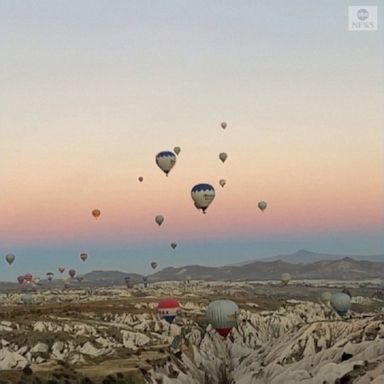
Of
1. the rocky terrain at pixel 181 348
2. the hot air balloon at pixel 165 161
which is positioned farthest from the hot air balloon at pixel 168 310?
the hot air balloon at pixel 165 161

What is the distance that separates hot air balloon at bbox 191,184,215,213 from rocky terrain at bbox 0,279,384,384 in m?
17.1

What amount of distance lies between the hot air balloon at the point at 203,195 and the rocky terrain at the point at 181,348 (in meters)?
17.1

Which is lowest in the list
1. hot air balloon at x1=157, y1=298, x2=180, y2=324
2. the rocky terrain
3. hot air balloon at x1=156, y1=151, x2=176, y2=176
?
the rocky terrain

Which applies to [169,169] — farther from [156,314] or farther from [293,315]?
[293,315]

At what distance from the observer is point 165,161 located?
272ft

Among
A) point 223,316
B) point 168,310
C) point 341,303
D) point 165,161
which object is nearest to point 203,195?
point 165,161

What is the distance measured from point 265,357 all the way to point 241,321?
40819 mm

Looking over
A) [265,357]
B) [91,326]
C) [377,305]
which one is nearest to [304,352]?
[265,357]

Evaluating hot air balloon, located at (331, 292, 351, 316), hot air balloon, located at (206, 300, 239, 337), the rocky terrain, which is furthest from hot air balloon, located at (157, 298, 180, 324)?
hot air balloon, located at (206, 300, 239, 337)

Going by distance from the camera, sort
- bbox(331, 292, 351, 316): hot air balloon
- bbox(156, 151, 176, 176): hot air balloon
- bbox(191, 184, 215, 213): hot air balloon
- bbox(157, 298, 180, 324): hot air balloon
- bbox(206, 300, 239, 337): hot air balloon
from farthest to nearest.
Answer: bbox(157, 298, 180, 324): hot air balloon
bbox(331, 292, 351, 316): hot air balloon
bbox(156, 151, 176, 176): hot air balloon
bbox(191, 184, 215, 213): hot air balloon
bbox(206, 300, 239, 337): hot air balloon

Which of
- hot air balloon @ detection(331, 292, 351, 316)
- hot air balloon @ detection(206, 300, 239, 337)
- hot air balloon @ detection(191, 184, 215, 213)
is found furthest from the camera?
hot air balloon @ detection(331, 292, 351, 316)

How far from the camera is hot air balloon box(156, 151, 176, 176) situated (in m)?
82.8

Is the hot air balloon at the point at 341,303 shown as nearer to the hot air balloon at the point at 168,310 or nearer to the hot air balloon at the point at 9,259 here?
the hot air balloon at the point at 168,310

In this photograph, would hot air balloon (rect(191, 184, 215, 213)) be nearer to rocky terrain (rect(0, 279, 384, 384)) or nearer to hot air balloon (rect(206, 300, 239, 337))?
hot air balloon (rect(206, 300, 239, 337))
